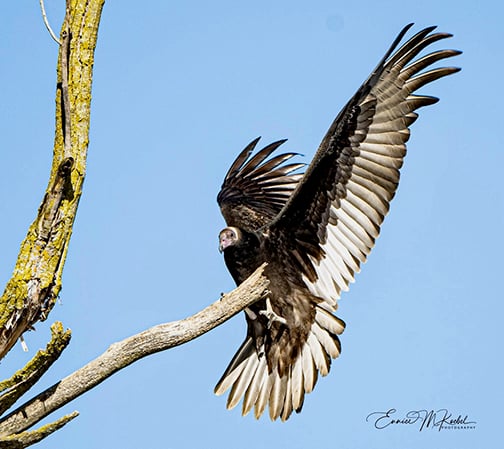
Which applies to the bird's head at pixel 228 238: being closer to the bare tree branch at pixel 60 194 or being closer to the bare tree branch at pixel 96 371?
the bare tree branch at pixel 96 371

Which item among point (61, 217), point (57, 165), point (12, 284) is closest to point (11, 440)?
point (12, 284)

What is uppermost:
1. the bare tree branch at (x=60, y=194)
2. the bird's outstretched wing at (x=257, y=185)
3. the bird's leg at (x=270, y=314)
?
the bird's outstretched wing at (x=257, y=185)

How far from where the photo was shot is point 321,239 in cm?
539

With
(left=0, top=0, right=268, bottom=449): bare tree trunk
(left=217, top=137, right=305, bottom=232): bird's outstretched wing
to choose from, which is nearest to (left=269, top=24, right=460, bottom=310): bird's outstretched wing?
(left=217, top=137, right=305, bottom=232): bird's outstretched wing

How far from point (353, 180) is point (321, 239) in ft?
1.54

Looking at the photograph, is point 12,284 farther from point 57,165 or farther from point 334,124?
point 334,124

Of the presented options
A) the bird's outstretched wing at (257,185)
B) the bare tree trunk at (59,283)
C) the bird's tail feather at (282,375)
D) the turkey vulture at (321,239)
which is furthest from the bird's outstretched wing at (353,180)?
the bare tree trunk at (59,283)

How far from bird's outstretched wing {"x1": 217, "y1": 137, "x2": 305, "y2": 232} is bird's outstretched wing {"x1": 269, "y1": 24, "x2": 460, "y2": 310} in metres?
1.17

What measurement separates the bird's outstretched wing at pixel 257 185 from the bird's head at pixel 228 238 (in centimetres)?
98

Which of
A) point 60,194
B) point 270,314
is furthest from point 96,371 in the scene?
point 270,314

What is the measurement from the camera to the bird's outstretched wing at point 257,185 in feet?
22.0

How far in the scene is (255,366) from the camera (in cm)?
568

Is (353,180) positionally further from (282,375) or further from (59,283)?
(59,283)

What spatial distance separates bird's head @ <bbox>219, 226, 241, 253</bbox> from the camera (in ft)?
18.0
